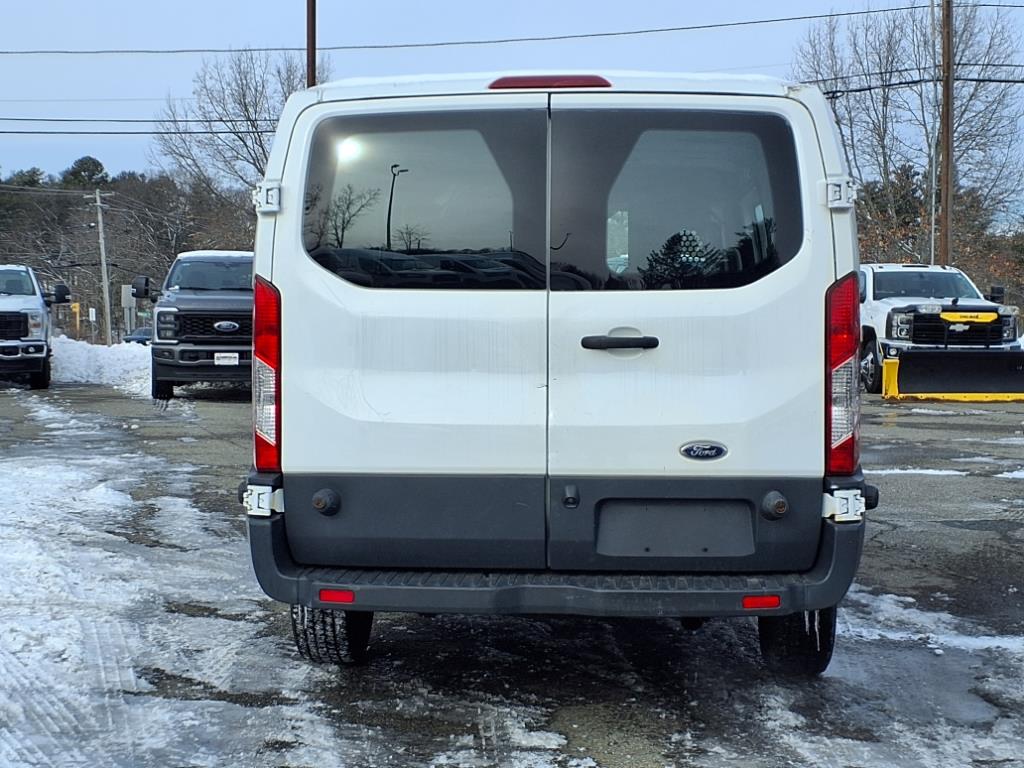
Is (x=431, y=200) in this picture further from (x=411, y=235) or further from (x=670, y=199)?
(x=670, y=199)

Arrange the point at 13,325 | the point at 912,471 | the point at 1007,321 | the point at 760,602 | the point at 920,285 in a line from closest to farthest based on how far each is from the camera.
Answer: the point at 760,602 → the point at 912,471 → the point at 1007,321 → the point at 13,325 → the point at 920,285

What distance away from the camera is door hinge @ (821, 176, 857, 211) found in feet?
12.4

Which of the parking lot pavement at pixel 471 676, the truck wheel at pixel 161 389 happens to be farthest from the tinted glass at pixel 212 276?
the parking lot pavement at pixel 471 676

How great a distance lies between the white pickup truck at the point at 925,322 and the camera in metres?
16.7

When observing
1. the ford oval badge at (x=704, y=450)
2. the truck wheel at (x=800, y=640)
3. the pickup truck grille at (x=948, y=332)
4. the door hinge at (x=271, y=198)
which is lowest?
the truck wheel at (x=800, y=640)

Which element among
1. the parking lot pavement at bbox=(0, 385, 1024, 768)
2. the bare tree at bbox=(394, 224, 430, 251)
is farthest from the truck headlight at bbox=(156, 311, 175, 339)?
the bare tree at bbox=(394, 224, 430, 251)

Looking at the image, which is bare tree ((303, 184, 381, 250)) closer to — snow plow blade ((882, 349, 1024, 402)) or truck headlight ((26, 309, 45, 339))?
snow plow blade ((882, 349, 1024, 402))

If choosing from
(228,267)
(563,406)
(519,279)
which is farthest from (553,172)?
(228,267)

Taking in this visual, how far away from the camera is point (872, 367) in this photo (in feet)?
57.8

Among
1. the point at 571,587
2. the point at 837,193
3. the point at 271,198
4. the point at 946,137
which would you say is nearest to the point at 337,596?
the point at 571,587

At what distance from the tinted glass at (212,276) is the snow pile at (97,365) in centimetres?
374

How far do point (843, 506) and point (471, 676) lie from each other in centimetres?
171

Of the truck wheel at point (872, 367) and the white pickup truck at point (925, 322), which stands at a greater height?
the white pickup truck at point (925, 322)

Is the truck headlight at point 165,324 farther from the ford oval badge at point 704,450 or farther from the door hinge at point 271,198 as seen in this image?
the ford oval badge at point 704,450
